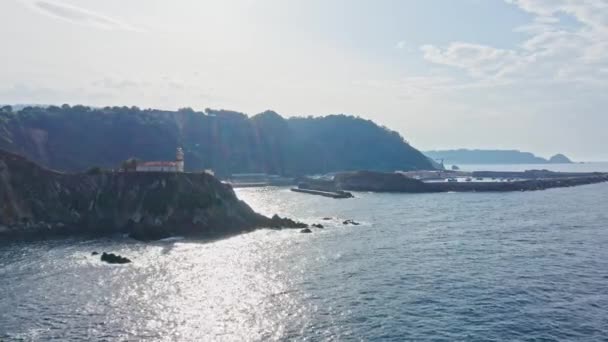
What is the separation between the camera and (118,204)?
110 meters

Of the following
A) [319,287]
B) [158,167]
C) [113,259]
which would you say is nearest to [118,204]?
[158,167]

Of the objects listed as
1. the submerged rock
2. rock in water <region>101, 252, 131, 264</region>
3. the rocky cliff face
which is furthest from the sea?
the rocky cliff face

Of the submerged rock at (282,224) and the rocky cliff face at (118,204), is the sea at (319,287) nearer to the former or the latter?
the submerged rock at (282,224)

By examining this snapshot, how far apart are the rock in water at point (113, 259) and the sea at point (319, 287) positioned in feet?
6.25

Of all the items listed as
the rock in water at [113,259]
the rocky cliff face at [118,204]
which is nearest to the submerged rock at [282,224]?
the rocky cliff face at [118,204]

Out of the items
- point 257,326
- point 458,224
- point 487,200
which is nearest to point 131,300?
point 257,326

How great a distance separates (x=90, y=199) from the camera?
10894 cm

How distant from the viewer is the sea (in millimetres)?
48375

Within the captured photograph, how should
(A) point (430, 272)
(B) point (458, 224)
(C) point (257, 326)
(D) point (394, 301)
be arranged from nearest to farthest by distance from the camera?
(C) point (257, 326) < (D) point (394, 301) < (A) point (430, 272) < (B) point (458, 224)

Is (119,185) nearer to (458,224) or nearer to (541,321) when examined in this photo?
(458,224)

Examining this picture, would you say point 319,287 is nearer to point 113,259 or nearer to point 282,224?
point 113,259

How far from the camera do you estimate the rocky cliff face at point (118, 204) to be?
3964 inches

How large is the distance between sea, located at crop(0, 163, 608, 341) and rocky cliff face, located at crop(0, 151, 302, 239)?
290 inches

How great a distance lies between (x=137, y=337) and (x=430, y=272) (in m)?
40.9
